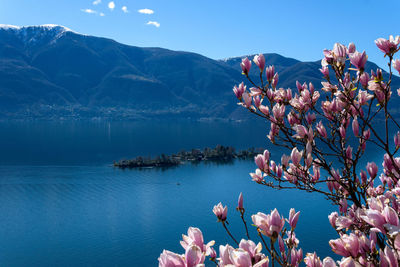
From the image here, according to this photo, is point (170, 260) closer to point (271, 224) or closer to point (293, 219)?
point (271, 224)

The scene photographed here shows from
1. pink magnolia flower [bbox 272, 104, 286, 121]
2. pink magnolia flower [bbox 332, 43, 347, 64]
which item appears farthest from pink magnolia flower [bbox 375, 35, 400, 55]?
pink magnolia flower [bbox 272, 104, 286, 121]

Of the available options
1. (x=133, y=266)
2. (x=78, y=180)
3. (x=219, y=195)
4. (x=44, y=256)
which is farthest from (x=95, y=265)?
(x=78, y=180)

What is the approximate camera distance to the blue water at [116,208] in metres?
26.5

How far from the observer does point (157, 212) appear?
35906mm

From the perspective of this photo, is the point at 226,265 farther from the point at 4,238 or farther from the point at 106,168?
the point at 106,168

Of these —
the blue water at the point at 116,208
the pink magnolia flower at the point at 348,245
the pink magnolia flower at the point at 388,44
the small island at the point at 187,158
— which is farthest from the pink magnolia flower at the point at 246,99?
the small island at the point at 187,158

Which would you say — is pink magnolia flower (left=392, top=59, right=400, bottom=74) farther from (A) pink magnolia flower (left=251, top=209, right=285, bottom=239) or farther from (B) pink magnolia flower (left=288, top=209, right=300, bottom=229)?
(A) pink magnolia flower (left=251, top=209, right=285, bottom=239)

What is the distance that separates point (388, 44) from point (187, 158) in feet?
212

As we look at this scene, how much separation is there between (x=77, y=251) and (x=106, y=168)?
104 feet

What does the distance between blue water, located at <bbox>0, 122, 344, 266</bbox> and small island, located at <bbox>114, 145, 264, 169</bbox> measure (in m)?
3.28

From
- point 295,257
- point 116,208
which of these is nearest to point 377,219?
point 295,257

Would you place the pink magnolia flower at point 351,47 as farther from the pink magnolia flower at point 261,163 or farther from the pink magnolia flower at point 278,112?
the pink magnolia flower at point 261,163

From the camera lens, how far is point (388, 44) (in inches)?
103

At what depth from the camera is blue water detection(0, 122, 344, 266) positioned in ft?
87.1
